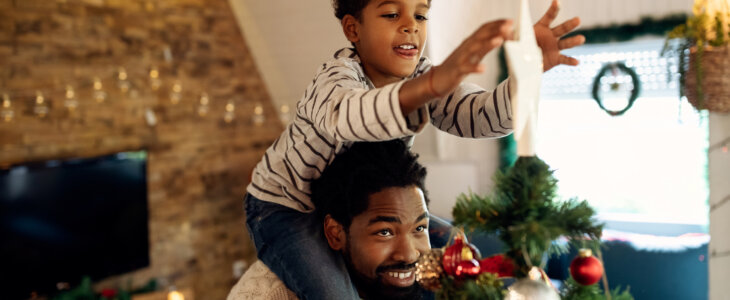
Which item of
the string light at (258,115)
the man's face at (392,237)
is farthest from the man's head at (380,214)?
the string light at (258,115)

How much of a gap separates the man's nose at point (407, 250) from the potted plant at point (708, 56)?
65.3 inches

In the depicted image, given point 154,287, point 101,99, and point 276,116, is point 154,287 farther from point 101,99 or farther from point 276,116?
point 276,116

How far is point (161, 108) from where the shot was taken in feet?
13.5

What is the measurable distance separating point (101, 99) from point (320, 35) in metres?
1.51

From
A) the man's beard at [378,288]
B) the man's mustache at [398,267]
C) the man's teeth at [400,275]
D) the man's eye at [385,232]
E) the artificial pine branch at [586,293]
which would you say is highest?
the man's eye at [385,232]

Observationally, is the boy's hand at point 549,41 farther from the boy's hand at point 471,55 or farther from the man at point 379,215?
the man at point 379,215

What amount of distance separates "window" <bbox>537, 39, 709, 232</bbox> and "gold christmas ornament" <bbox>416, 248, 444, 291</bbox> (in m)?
3.19

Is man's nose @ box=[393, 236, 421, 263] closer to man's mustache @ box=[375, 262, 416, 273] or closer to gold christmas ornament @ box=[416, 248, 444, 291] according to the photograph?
man's mustache @ box=[375, 262, 416, 273]

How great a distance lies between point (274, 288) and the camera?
4.60 feet

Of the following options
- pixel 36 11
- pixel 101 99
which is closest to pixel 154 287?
pixel 101 99

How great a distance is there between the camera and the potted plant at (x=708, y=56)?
2221 millimetres

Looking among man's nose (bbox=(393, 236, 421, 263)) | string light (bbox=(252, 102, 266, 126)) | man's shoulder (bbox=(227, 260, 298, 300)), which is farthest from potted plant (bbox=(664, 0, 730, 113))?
string light (bbox=(252, 102, 266, 126))

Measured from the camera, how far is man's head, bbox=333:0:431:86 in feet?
3.67

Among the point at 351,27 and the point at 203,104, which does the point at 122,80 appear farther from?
the point at 351,27
